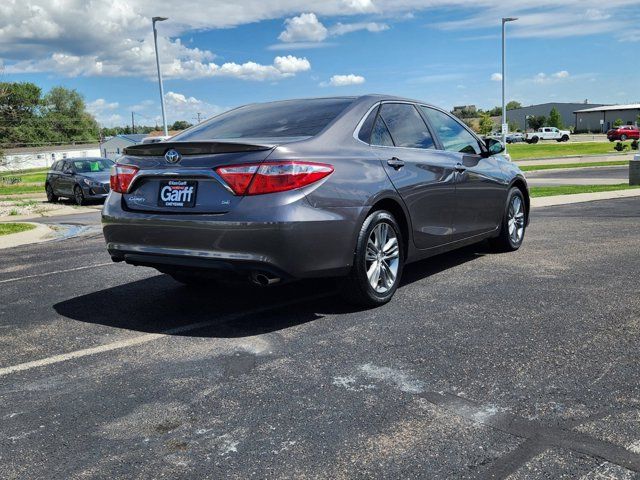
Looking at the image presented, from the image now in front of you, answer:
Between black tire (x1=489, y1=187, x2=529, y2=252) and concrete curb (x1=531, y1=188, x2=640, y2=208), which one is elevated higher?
black tire (x1=489, y1=187, x2=529, y2=252)

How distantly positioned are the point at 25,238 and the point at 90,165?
10355 mm

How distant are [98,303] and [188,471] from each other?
3.25 m

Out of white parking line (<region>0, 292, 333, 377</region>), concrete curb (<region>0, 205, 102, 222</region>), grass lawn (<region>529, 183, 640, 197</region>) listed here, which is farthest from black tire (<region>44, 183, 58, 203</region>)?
white parking line (<region>0, 292, 333, 377</region>)

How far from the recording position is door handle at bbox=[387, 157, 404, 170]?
16.7 ft

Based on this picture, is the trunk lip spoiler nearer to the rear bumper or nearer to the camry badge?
the camry badge

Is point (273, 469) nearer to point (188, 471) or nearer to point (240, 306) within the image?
point (188, 471)

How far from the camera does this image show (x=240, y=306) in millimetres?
5188

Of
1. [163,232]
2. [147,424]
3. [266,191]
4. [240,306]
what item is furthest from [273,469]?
[240,306]

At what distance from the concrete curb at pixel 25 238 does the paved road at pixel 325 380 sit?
4.61m

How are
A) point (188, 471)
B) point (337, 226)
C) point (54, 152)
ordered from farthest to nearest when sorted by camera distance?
point (54, 152), point (337, 226), point (188, 471)

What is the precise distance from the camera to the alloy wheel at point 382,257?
4.93 metres

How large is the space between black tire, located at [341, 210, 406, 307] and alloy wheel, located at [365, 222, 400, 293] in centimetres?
3

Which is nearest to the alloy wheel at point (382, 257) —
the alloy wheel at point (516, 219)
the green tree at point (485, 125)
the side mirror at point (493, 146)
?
the side mirror at point (493, 146)

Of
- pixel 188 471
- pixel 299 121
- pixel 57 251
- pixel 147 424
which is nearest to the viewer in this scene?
pixel 188 471
